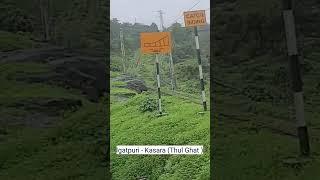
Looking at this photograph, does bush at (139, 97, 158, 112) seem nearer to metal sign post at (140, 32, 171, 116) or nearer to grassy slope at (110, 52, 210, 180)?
grassy slope at (110, 52, 210, 180)

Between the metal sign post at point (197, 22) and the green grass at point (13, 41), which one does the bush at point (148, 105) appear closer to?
the metal sign post at point (197, 22)

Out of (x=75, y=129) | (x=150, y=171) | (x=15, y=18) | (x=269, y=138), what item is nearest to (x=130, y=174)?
(x=150, y=171)

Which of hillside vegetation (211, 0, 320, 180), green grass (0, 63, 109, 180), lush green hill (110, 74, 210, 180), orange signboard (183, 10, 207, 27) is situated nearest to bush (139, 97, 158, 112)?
lush green hill (110, 74, 210, 180)

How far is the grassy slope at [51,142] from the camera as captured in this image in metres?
5.16

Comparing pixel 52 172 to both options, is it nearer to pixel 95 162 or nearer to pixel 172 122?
pixel 95 162

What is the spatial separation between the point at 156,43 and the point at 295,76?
169 cm

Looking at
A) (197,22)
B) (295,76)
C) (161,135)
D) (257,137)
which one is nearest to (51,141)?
(161,135)

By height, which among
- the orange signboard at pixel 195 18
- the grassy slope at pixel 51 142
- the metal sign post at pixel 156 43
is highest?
the orange signboard at pixel 195 18

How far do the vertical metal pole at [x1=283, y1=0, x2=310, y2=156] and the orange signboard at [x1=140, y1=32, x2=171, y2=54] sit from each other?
1419 millimetres

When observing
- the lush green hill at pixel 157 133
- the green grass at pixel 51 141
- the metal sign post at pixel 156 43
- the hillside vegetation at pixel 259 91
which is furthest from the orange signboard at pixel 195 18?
the green grass at pixel 51 141

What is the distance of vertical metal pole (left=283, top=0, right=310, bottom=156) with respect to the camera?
4930 millimetres

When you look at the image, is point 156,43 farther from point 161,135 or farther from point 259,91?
point 259,91

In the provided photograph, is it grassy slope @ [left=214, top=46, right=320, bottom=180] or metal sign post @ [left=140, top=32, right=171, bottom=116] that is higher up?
metal sign post @ [left=140, top=32, right=171, bottom=116]

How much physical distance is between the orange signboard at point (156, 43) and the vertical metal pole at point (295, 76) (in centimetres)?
142
